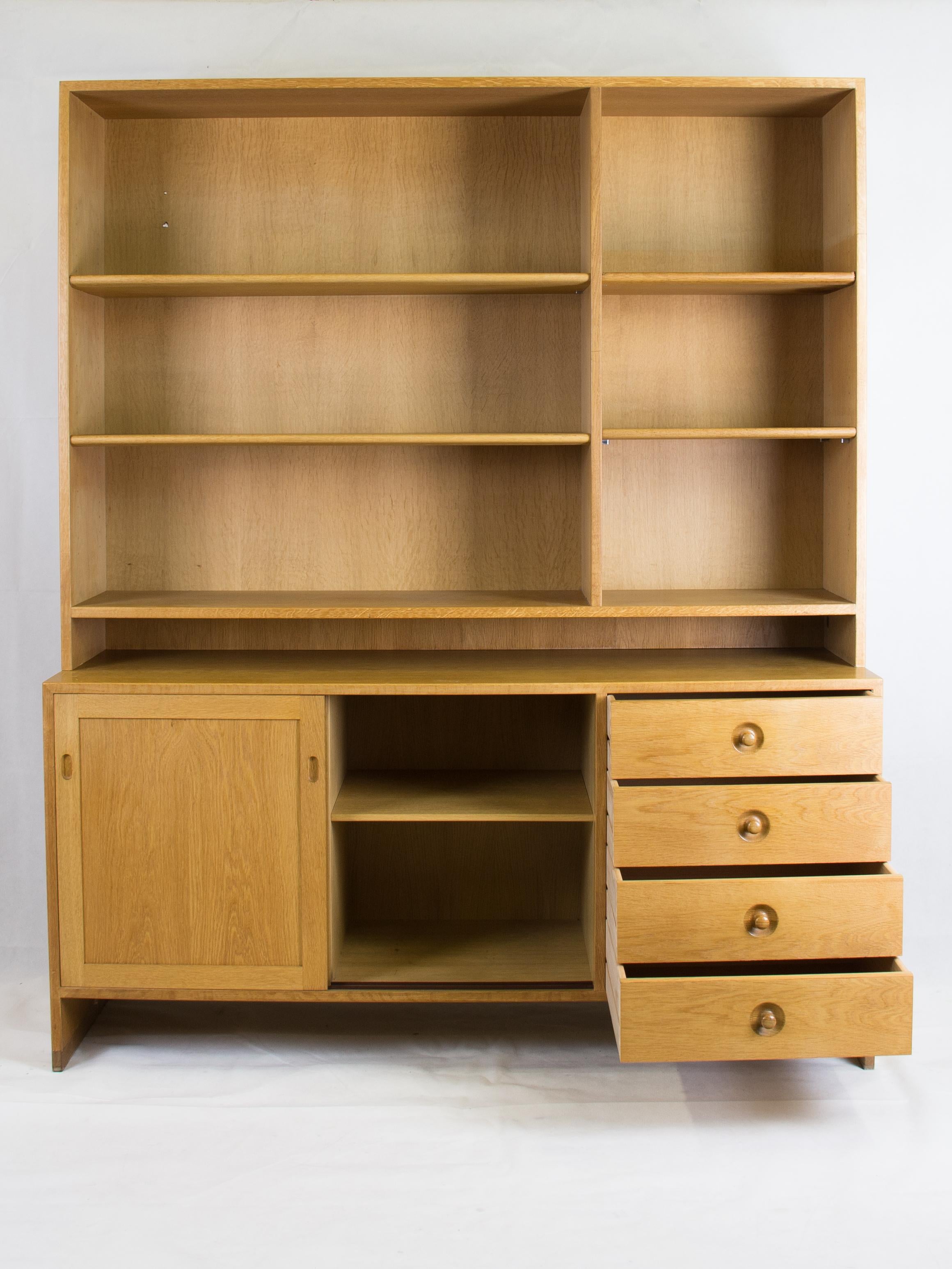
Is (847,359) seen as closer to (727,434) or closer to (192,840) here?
(727,434)

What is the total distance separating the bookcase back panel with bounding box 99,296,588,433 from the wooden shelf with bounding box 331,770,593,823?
879mm

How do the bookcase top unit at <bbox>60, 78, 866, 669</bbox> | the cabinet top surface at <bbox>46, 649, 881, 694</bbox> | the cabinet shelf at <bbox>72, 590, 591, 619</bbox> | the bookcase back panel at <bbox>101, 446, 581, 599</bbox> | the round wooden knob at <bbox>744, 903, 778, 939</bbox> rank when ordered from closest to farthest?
A: the round wooden knob at <bbox>744, 903, 778, 939</bbox>, the cabinet top surface at <bbox>46, 649, 881, 694</bbox>, the cabinet shelf at <bbox>72, 590, 591, 619</bbox>, the bookcase top unit at <bbox>60, 78, 866, 669</bbox>, the bookcase back panel at <bbox>101, 446, 581, 599</bbox>

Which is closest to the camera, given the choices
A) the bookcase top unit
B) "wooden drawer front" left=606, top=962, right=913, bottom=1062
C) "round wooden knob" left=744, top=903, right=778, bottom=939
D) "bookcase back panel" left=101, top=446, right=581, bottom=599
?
"wooden drawer front" left=606, top=962, right=913, bottom=1062

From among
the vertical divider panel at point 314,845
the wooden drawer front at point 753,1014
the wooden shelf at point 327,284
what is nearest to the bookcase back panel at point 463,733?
the vertical divider panel at point 314,845

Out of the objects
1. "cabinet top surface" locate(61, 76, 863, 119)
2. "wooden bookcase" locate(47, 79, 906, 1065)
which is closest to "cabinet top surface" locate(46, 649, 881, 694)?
"wooden bookcase" locate(47, 79, 906, 1065)

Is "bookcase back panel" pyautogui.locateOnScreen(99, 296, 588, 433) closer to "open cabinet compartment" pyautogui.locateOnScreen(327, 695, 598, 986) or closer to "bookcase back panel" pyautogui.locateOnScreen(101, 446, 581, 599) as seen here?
"bookcase back panel" pyautogui.locateOnScreen(101, 446, 581, 599)

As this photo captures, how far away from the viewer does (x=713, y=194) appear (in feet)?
9.29

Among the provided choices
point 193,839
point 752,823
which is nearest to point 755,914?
point 752,823

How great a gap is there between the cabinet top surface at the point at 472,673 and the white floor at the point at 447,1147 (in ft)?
2.80

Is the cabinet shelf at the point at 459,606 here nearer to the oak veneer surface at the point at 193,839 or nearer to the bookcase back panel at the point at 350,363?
the oak veneer surface at the point at 193,839

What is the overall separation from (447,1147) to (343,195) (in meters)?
2.21

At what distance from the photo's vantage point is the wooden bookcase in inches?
99.5

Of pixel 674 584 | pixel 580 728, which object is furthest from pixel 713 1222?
pixel 674 584

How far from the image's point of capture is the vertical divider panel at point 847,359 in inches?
100
